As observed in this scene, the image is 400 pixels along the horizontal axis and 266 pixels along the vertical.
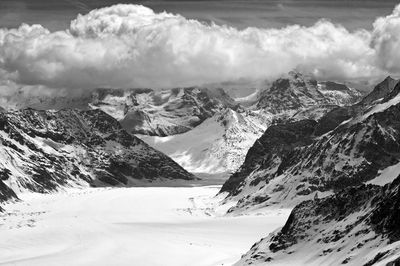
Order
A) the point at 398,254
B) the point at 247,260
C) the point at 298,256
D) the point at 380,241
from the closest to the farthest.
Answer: the point at 398,254 < the point at 380,241 < the point at 298,256 < the point at 247,260

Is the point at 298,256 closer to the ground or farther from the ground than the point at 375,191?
closer to the ground

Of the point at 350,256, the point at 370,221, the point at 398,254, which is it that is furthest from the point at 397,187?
the point at 398,254

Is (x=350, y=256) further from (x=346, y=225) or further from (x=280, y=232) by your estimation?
(x=280, y=232)

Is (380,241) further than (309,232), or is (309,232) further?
(309,232)

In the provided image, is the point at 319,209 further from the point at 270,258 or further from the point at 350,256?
the point at 350,256

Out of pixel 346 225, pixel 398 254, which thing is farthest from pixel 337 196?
pixel 398 254

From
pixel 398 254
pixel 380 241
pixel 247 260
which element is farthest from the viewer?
pixel 247 260
